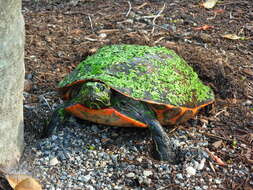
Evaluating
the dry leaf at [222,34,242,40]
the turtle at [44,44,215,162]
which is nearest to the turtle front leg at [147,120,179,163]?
the turtle at [44,44,215,162]

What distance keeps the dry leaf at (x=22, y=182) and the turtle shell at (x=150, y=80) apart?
2.38 feet

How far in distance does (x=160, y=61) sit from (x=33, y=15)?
2.76 m

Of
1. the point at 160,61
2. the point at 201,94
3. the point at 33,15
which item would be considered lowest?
the point at 33,15

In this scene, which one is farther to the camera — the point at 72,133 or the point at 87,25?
the point at 87,25

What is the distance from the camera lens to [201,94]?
3.57 m

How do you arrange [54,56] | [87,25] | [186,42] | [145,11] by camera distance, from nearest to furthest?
[54,56] → [186,42] → [87,25] → [145,11]

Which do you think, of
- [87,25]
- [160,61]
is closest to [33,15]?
[87,25]

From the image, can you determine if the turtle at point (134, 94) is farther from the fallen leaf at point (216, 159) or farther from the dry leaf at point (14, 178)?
the dry leaf at point (14, 178)

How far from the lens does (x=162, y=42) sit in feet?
15.7

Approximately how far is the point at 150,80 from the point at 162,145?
0.54 m

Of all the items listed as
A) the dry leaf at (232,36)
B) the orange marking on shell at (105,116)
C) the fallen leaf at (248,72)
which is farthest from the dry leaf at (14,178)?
the dry leaf at (232,36)

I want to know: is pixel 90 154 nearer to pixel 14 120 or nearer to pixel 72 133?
pixel 72 133

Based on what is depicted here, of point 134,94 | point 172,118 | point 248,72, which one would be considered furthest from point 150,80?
point 248,72

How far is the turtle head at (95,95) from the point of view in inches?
117
